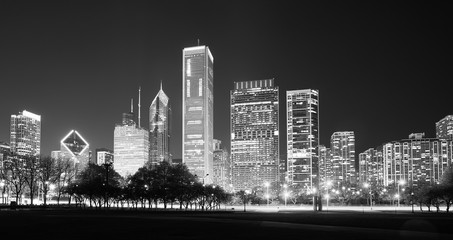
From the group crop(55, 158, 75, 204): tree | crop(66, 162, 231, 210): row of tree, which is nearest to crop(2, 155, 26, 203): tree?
crop(55, 158, 75, 204): tree

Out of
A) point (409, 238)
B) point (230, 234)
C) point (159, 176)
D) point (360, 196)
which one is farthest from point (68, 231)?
point (360, 196)

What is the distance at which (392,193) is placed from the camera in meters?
141

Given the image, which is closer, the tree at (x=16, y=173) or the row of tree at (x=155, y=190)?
the row of tree at (x=155, y=190)

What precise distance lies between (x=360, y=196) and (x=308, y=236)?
111 meters

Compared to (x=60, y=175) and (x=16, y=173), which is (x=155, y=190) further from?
(x=60, y=175)

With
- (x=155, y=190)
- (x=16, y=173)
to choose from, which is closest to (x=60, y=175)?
(x=16, y=173)

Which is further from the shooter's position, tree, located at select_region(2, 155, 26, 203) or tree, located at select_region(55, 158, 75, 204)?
tree, located at select_region(55, 158, 75, 204)

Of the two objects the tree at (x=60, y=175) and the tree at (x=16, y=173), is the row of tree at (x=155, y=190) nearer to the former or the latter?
the tree at (x=60, y=175)

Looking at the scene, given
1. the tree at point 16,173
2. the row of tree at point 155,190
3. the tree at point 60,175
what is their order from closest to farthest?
the row of tree at point 155,190, the tree at point 16,173, the tree at point 60,175

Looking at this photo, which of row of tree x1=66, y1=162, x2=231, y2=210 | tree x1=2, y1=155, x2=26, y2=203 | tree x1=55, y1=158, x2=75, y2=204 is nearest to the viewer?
row of tree x1=66, y1=162, x2=231, y2=210

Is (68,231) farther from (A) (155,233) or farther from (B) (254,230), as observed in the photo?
(B) (254,230)

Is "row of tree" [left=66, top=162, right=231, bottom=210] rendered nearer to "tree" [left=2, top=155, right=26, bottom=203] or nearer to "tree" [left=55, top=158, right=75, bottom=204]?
"tree" [left=55, top=158, right=75, bottom=204]

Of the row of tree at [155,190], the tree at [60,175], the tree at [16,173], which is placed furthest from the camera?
the tree at [60,175]

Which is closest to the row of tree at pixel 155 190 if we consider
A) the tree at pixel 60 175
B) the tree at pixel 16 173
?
the tree at pixel 60 175
